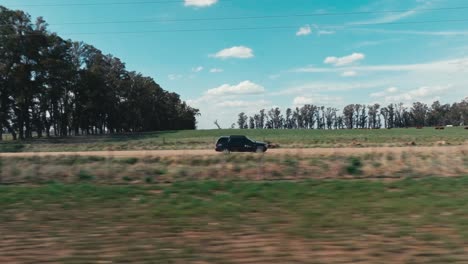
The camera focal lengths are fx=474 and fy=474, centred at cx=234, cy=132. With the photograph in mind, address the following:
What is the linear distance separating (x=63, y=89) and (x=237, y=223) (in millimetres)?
84688

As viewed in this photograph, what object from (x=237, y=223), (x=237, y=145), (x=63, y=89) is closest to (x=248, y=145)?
(x=237, y=145)

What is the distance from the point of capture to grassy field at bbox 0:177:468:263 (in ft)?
21.5

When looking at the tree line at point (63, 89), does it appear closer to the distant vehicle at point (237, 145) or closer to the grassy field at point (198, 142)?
the grassy field at point (198, 142)

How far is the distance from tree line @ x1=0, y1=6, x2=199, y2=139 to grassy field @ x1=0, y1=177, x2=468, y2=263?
2656 inches

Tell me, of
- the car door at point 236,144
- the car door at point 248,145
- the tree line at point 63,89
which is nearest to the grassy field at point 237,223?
the car door at point 248,145

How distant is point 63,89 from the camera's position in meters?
86.6

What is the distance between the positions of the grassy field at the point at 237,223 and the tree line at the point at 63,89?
67.5 meters

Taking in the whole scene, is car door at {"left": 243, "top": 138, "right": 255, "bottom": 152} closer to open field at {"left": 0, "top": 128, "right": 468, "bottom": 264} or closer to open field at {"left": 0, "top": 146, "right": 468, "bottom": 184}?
open field at {"left": 0, "top": 146, "right": 468, "bottom": 184}

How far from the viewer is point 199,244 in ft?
23.1

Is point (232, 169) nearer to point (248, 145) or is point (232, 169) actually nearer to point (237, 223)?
point (237, 223)

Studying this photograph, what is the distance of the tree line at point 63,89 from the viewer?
72875 millimetres

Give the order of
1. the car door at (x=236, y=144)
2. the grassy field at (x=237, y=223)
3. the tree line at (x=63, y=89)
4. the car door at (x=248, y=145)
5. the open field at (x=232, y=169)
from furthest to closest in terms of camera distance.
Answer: the tree line at (x=63, y=89), the car door at (x=236, y=144), the car door at (x=248, y=145), the open field at (x=232, y=169), the grassy field at (x=237, y=223)

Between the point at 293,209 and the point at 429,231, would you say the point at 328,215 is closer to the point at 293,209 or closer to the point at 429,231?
the point at 293,209

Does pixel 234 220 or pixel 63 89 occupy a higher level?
pixel 63 89
